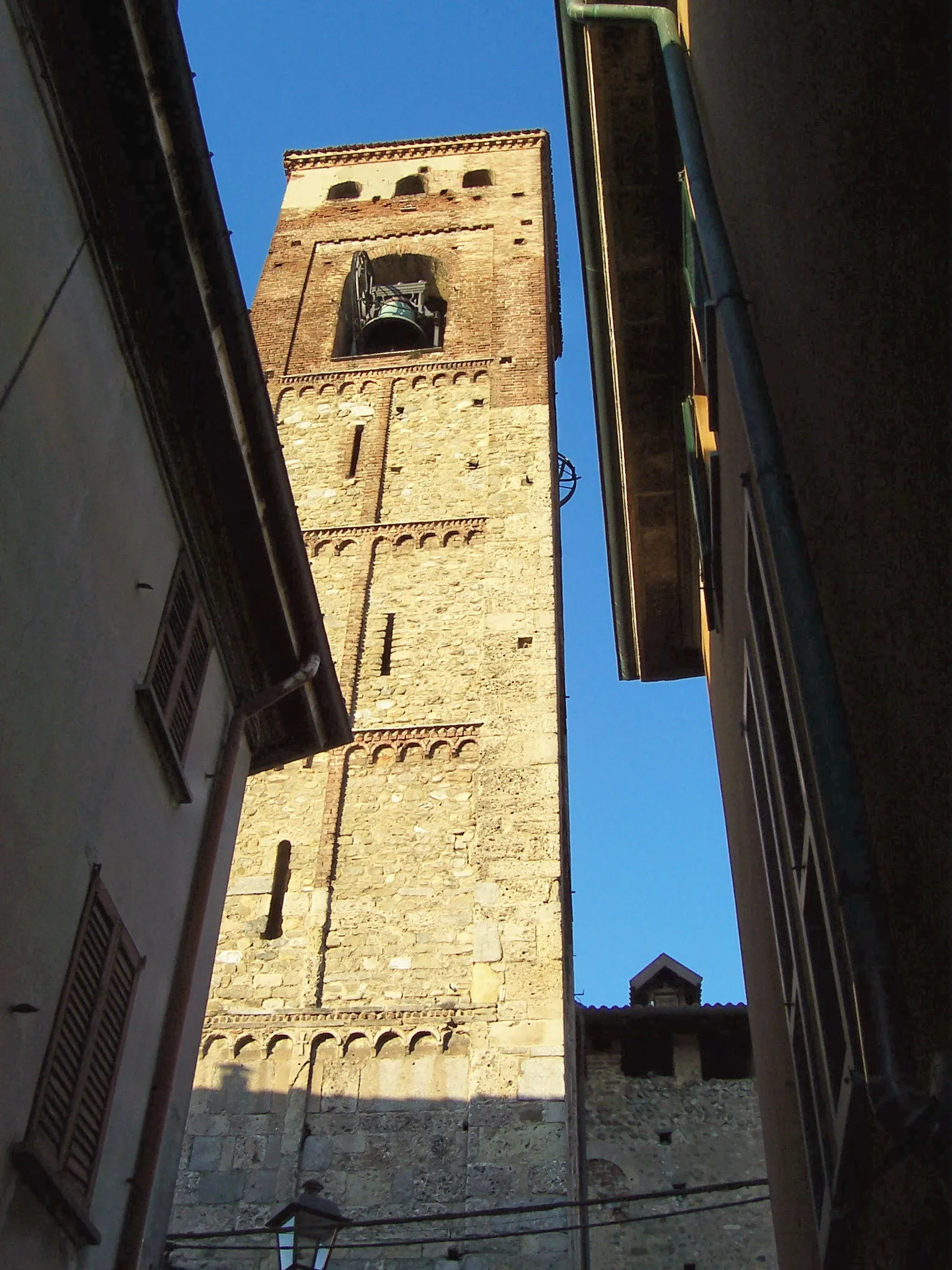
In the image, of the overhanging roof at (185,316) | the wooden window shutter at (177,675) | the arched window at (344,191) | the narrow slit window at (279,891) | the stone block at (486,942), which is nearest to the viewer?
the overhanging roof at (185,316)

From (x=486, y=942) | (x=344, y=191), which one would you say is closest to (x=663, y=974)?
(x=486, y=942)

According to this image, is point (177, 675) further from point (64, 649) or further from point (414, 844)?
point (414, 844)

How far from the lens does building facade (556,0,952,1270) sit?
2.45m

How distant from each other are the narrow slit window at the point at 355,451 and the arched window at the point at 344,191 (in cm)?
831

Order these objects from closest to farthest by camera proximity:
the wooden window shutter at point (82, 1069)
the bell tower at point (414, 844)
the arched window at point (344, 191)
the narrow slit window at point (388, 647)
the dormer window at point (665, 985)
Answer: the wooden window shutter at point (82, 1069) < the bell tower at point (414, 844) < the narrow slit window at point (388, 647) < the dormer window at point (665, 985) < the arched window at point (344, 191)

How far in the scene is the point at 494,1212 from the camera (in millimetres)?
7312

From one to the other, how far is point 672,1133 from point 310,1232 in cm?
690

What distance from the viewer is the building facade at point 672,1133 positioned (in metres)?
11.5

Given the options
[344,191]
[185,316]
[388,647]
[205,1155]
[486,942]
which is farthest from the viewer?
[344,191]

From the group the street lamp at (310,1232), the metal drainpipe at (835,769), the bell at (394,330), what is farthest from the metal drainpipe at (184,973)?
the bell at (394,330)

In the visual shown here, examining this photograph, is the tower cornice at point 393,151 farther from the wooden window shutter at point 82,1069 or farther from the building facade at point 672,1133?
the wooden window shutter at point 82,1069

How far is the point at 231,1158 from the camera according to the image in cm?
995

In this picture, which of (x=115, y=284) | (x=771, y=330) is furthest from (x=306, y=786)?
(x=771, y=330)

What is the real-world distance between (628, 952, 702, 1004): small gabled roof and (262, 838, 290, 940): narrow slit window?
4.62 metres
